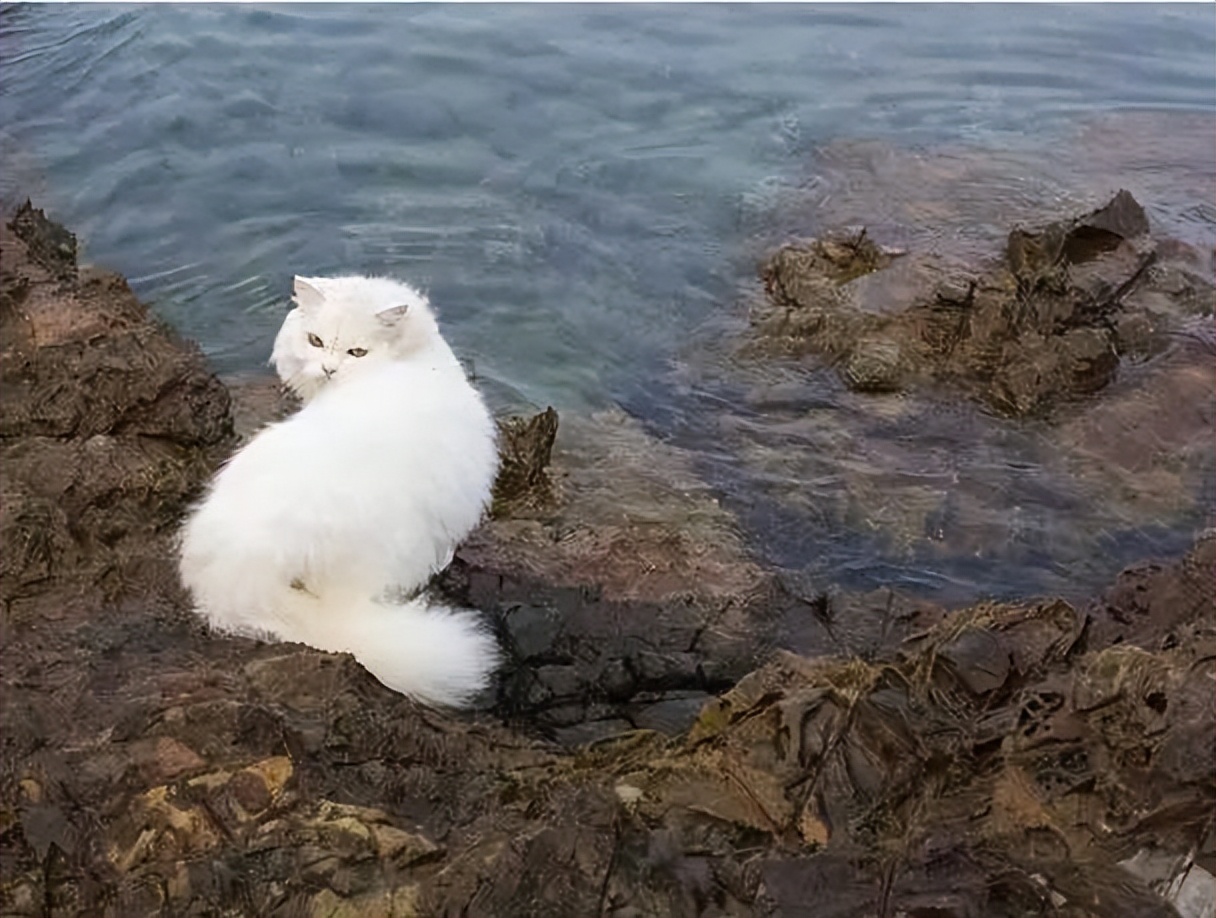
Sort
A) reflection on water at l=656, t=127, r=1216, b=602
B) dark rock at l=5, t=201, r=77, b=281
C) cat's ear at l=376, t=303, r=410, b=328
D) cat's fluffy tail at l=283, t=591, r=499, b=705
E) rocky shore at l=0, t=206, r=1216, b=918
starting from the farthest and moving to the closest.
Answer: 1. dark rock at l=5, t=201, r=77, b=281
2. reflection on water at l=656, t=127, r=1216, b=602
3. cat's ear at l=376, t=303, r=410, b=328
4. cat's fluffy tail at l=283, t=591, r=499, b=705
5. rocky shore at l=0, t=206, r=1216, b=918

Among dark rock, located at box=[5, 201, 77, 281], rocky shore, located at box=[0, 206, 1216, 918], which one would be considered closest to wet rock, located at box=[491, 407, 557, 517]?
rocky shore, located at box=[0, 206, 1216, 918]

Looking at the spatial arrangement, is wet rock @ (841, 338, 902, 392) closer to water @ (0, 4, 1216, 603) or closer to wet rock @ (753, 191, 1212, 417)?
wet rock @ (753, 191, 1212, 417)

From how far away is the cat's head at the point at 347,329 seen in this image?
13.1 ft

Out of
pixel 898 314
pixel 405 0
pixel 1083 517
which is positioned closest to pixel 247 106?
pixel 405 0

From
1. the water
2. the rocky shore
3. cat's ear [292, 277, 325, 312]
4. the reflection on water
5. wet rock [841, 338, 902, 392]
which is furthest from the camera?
the water

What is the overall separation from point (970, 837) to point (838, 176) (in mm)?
5233

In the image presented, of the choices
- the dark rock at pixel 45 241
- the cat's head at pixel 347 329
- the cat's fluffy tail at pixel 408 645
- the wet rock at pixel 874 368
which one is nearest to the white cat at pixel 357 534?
the cat's fluffy tail at pixel 408 645

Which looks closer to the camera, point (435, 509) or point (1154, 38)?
point (435, 509)

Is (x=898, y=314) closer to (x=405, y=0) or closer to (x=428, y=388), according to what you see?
(x=428, y=388)

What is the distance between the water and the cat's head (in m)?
1.07

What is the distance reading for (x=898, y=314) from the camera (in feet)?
18.2

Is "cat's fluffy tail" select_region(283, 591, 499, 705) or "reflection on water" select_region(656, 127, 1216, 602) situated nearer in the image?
"cat's fluffy tail" select_region(283, 591, 499, 705)

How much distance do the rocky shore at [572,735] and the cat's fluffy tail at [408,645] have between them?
11cm

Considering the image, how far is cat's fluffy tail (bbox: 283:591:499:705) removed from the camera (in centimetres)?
308
